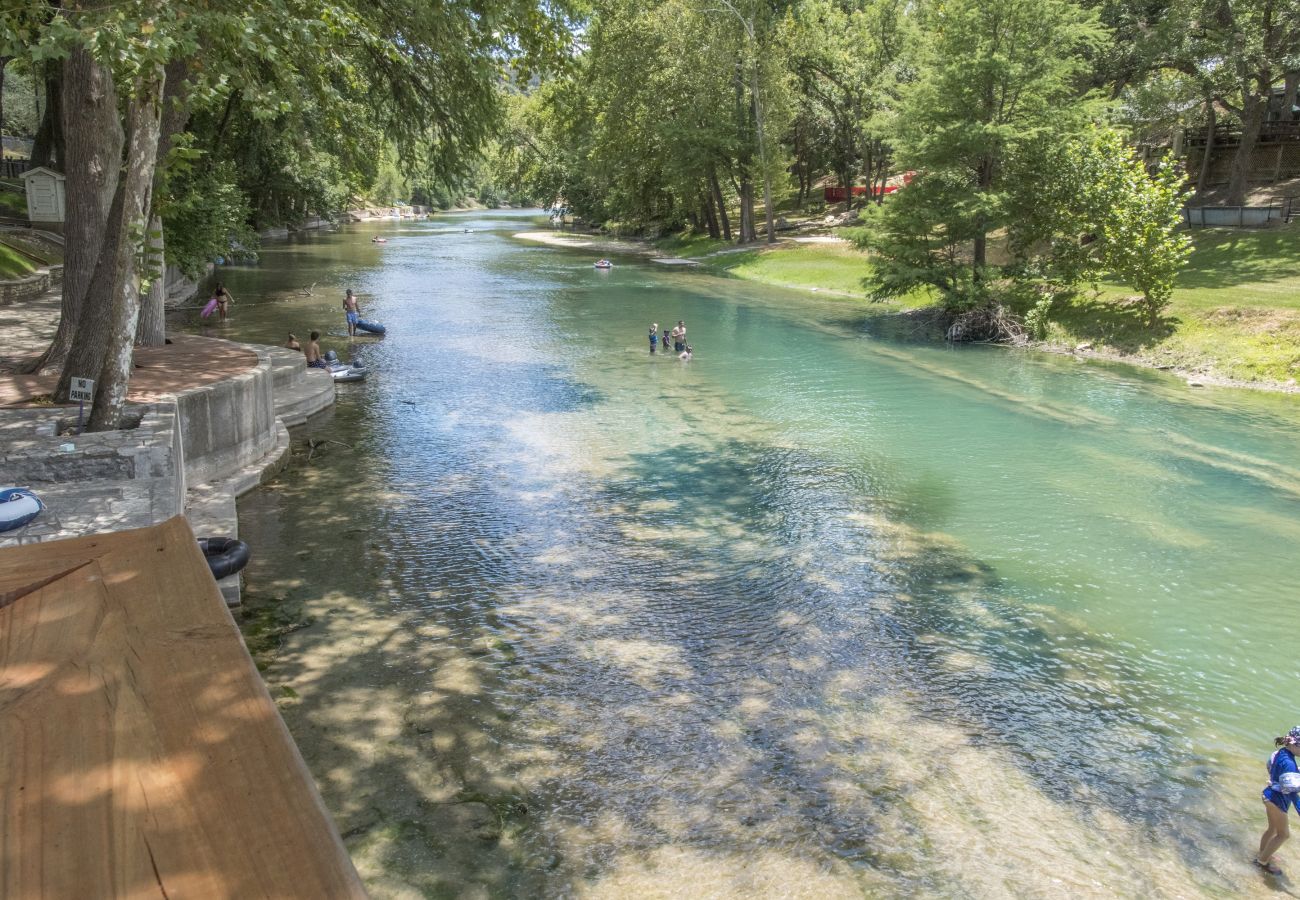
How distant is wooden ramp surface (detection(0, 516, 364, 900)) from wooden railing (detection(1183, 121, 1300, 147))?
46.4 metres

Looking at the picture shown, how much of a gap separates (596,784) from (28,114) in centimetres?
9254

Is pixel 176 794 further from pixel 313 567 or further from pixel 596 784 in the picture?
pixel 313 567

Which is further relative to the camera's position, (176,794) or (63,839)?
(176,794)

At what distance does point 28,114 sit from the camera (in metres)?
78.4

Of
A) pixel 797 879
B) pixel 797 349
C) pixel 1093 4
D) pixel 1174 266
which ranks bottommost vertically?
pixel 797 879

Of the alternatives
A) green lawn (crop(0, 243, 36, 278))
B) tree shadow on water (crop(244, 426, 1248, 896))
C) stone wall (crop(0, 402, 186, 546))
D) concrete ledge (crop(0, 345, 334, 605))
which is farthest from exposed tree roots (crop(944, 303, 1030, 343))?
green lawn (crop(0, 243, 36, 278))

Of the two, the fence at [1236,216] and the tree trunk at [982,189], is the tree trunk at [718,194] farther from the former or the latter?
the fence at [1236,216]

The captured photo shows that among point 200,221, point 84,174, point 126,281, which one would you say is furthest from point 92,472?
point 200,221

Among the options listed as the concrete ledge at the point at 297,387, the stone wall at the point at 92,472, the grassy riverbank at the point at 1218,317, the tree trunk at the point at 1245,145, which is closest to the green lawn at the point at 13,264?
the concrete ledge at the point at 297,387

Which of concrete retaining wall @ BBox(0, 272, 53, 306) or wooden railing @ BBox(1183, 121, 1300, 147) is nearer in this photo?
concrete retaining wall @ BBox(0, 272, 53, 306)

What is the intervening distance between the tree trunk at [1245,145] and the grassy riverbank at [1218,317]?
319cm

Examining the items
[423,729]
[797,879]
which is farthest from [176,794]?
[423,729]

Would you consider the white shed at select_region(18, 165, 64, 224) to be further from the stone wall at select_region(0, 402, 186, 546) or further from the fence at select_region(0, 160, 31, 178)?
the stone wall at select_region(0, 402, 186, 546)

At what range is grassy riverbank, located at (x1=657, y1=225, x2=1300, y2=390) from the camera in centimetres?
2489
